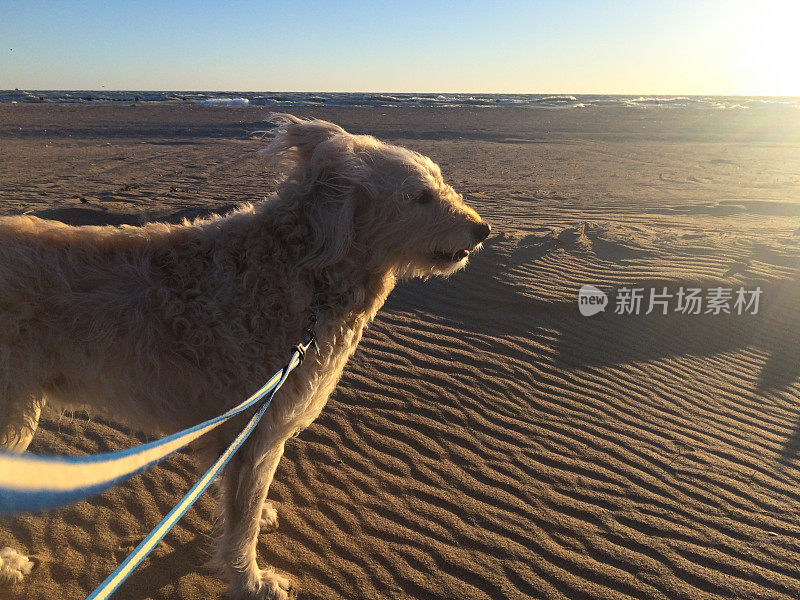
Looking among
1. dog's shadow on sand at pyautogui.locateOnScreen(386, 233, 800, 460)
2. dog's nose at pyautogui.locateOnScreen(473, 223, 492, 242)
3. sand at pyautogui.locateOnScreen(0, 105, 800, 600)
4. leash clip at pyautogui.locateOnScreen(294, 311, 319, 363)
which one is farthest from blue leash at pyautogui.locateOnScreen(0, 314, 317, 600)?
dog's shadow on sand at pyautogui.locateOnScreen(386, 233, 800, 460)

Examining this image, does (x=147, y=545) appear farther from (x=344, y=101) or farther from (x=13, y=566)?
(x=344, y=101)

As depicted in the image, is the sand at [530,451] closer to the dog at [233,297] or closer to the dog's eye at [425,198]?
the dog at [233,297]

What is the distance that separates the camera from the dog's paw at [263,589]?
3.10 meters

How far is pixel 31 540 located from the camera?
347cm

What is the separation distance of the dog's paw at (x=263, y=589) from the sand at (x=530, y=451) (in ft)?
0.50

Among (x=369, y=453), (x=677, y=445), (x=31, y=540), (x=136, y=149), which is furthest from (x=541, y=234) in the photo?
(x=136, y=149)

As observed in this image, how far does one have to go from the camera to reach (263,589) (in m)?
3.12

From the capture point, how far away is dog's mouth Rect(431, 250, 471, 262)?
3.04m

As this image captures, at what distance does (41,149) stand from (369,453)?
71.5 ft

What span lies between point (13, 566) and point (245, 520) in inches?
55.3

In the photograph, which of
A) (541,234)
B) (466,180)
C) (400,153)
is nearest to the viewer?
(400,153)

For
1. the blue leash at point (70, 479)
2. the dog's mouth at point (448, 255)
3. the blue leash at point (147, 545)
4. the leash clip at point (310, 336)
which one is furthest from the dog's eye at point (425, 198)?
the blue leash at point (70, 479)

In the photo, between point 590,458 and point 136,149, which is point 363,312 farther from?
point 136,149

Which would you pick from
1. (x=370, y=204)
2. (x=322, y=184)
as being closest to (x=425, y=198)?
(x=370, y=204)
